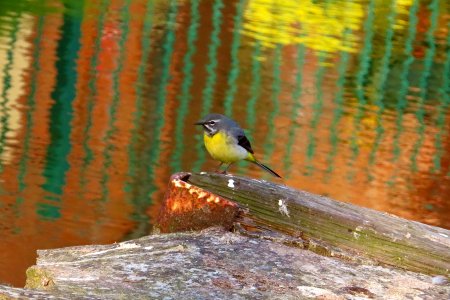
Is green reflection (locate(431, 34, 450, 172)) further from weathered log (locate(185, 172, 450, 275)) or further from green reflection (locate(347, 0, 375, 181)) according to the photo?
weathered log (locate(185, 172, 450, 275))

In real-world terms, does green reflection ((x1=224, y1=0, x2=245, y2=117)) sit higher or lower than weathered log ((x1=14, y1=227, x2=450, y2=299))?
lower

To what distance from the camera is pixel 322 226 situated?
9.09ft

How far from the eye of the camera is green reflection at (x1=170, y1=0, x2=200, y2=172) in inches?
260

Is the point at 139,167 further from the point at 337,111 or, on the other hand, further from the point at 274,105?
the point at 337,111

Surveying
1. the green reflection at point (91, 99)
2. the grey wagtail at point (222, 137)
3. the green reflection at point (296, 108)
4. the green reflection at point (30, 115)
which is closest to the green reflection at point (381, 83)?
the green reflection at point (296, 108)

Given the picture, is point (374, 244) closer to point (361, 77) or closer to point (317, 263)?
point (317, 263)

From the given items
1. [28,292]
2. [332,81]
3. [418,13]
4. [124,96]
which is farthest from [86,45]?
[28,292]

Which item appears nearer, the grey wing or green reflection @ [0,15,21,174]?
the grey wing

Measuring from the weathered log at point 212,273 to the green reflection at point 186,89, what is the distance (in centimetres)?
378

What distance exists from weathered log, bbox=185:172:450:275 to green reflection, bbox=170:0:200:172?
11.8ft

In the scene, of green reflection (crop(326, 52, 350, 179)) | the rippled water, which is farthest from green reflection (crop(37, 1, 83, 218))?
green reflection (crop(326, 52, 350, 179))

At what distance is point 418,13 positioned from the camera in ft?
31.3

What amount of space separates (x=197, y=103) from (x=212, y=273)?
5.12 m

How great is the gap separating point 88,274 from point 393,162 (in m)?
4.91
